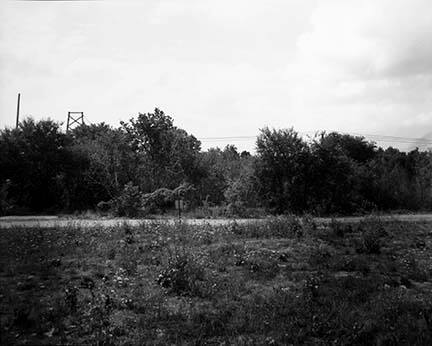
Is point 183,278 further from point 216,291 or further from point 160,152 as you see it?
point 160,152

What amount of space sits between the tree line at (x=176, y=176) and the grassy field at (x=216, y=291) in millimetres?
14258

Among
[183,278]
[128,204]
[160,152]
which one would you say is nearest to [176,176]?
[160,152]

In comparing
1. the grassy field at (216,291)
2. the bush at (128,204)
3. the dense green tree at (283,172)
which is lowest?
the grassy field at (216,291)

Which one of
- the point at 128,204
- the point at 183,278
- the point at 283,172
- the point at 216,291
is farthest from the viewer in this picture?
the point at 283,172

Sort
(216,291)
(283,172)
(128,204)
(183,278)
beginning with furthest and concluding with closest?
(283,172), (128,204), (183,278), (216,291)

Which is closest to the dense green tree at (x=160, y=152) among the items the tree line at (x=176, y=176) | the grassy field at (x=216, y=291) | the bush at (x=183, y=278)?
the tree line at (x=176, y=176)

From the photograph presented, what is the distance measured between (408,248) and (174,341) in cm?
823

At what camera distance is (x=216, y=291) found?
25.1 feet

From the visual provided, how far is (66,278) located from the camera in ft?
26.9

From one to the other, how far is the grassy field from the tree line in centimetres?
1426

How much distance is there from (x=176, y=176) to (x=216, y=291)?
26.3 m

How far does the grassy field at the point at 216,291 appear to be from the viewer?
5875 millimetres

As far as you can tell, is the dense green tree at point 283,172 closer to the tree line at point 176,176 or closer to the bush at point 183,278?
the tree line at point 176,176

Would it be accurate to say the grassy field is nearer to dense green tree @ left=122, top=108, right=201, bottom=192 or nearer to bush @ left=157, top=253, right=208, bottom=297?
bush @ left=157, top=253, right=208, bottom=297
